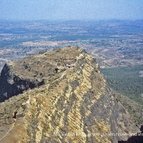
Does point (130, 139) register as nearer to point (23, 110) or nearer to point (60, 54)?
point (23, 110)

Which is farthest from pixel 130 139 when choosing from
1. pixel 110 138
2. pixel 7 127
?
pixel 7 127

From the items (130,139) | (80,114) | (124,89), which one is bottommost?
(124,89)

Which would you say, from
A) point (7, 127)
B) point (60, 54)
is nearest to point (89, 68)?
point (60, 54)

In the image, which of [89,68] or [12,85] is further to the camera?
[12,85]

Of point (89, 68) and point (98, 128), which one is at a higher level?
point (89, 68)

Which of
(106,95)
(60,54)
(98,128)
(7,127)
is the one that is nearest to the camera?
(7,127)

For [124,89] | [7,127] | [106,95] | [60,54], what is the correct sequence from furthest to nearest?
[124,89]
[60,54]
[106,95]
[7,127]
